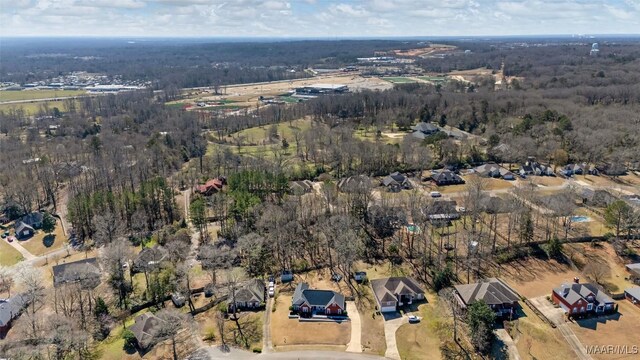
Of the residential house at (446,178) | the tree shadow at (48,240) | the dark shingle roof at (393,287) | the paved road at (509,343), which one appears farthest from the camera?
the residential house at (446,178)

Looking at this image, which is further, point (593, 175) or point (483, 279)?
point (593, 175)

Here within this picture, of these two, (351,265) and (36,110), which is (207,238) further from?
(36,110)

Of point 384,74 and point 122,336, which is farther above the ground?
point 384,74

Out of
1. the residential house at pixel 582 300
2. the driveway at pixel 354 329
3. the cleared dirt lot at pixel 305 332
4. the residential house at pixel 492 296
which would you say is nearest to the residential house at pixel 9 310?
the cleared dirt lot at pixel 305 332

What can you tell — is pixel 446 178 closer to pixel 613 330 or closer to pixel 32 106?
pixel 613 330

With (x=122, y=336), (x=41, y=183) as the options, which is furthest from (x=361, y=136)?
(x=122, y=336)

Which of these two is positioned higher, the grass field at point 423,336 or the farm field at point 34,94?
the farm field at point 34,94

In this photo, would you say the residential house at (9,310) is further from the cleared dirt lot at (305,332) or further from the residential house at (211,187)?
the residential house at (211,187)
